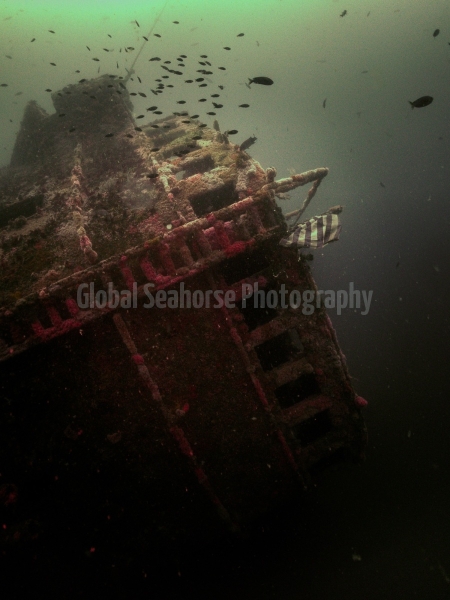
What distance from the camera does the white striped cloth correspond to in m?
5.59

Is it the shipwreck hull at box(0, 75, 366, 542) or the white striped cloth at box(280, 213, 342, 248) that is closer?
the shipwreck hull at box(0, 75, 366, 542)

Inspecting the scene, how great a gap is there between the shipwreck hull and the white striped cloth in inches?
10.8

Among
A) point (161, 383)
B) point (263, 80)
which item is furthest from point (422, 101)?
point (161, 383)

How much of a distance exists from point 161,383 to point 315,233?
13.3 feet

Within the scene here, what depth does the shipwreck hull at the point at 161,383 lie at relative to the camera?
16.1ft

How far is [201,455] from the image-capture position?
556 cm

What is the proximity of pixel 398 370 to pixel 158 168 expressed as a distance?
13820mm

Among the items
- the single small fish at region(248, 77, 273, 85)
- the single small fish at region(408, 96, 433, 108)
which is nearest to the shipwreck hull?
the single small fish at region(248, 77, 273, 85)

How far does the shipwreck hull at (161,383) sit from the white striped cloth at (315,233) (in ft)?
0.90

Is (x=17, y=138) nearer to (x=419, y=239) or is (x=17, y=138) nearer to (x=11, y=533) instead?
(x=11, y=533)

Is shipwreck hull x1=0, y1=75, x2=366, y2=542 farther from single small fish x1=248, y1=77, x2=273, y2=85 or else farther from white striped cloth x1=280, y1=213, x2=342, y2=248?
single small fish x1=248, y1=77, x2=273, y2=85

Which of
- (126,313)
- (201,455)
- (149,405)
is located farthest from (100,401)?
(201,455)

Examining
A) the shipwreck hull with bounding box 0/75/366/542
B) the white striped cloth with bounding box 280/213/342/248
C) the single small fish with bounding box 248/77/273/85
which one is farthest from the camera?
the single small fish with bounding box 248/77/273/85

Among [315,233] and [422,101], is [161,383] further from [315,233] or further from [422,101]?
[422,101]
